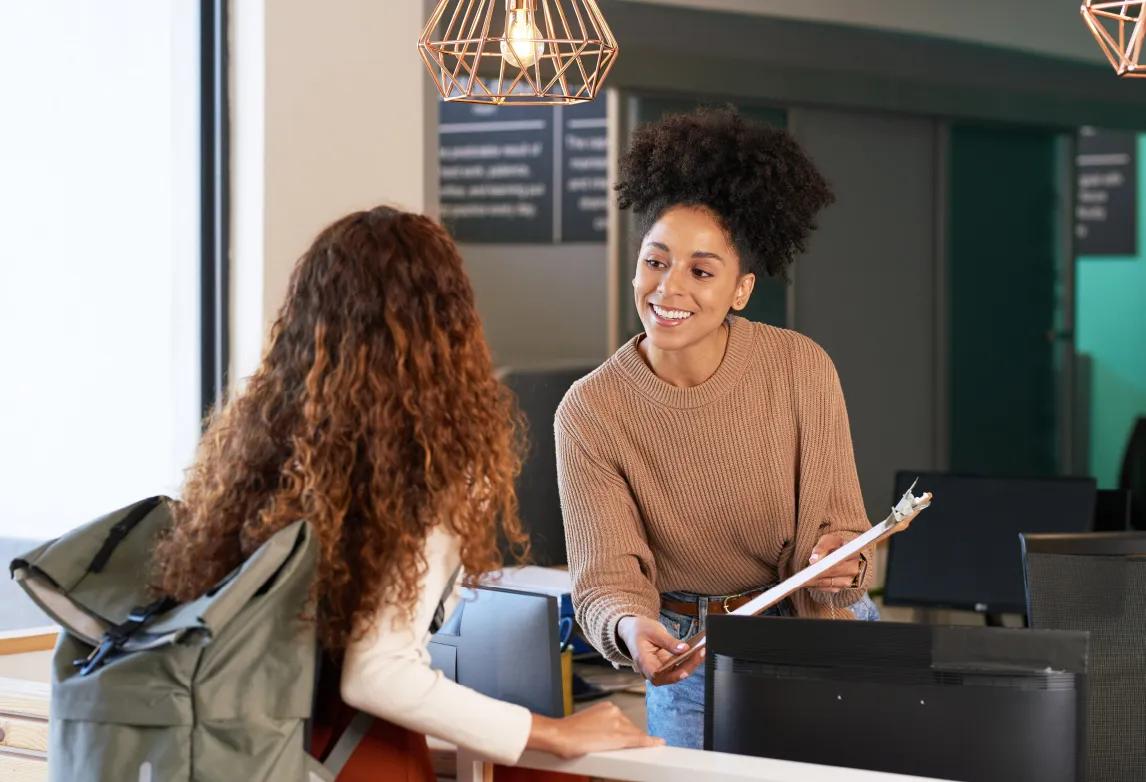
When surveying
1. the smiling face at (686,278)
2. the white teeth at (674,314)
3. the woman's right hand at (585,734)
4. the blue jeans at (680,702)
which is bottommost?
the blue jeans at (680,702)

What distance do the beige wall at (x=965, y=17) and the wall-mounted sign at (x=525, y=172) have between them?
1725 millimetres

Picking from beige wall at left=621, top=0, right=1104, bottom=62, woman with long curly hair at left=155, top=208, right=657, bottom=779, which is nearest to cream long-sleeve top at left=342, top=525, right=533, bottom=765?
woman with long curly hair at left=155, top=208, right=657, bottom=779

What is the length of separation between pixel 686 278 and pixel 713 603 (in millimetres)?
507

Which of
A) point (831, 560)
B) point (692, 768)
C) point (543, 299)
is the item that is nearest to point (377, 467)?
point (692, 768)

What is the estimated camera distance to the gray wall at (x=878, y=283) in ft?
21.0

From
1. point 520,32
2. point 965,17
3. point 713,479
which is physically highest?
point 965,17

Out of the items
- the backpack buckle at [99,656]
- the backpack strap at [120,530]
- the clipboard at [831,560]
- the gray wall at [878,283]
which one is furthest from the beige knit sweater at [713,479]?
the gray wall at [878,283]

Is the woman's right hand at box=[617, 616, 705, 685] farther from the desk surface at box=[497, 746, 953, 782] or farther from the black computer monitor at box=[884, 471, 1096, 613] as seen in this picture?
the black computer monitor at box=[884, 471, 1096, 613]

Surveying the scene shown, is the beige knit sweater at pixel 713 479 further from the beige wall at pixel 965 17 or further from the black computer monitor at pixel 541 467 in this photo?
the beige wall at pixel 965 17

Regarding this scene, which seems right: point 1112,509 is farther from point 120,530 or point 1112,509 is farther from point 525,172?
point 525,172

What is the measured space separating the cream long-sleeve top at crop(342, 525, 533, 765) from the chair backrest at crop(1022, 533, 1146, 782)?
981mm

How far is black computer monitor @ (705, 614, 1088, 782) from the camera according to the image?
1.60 m

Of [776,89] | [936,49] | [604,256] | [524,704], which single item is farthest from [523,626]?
[604,256]

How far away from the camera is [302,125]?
4.05 meters
